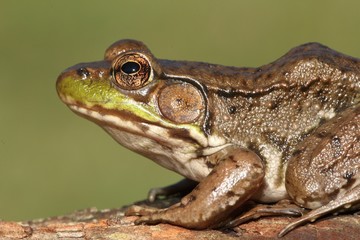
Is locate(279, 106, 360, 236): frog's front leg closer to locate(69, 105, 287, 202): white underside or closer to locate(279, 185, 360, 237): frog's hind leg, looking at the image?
locate(279, 185, 360, 237): frog's hind leg

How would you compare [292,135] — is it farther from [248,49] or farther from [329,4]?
[329,4]

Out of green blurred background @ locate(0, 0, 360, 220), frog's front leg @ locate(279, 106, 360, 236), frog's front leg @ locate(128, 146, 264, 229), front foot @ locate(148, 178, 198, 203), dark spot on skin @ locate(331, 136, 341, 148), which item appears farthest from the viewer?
green blurred background @ locate(0, 0, 360, 220)

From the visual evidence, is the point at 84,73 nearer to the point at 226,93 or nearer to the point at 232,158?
the point at 226,93

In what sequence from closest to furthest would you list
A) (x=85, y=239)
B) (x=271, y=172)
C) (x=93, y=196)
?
(x=85, y=239) < (x=271, y=172) < (x=93, y=196)

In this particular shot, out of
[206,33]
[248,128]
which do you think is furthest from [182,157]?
[206,33]

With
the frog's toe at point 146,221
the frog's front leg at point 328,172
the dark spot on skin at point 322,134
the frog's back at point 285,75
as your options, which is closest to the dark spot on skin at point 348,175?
the frog's front leg at point 328,172

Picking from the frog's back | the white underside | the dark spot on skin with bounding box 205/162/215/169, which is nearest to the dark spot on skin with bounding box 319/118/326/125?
the frog's back

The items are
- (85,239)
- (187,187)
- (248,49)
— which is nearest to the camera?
(85,239)

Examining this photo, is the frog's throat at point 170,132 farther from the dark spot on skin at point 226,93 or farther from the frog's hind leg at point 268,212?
the frog's hind leg at point 268,212
